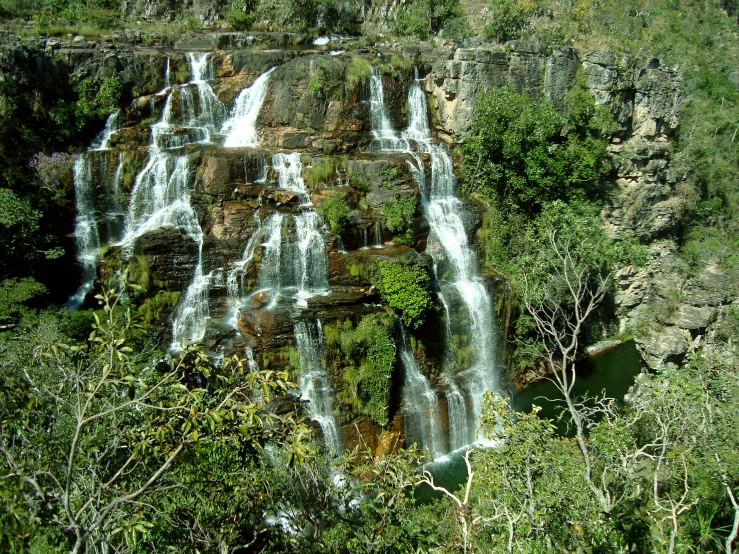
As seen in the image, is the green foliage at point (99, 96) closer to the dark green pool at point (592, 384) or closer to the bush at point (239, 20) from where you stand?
the bush at point (239, 20)

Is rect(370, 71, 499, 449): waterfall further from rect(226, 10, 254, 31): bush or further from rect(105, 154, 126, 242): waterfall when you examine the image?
rect(226, 10, 254, 31): bush

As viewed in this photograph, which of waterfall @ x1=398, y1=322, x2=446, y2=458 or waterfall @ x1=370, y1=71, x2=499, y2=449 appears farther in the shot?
waterfall @ x1=370, y1=71, x2=499, y2=449

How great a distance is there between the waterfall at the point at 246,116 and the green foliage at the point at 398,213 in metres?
5.54

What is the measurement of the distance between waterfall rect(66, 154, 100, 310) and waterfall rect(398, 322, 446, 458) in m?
9.53

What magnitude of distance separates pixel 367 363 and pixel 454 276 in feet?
16.5

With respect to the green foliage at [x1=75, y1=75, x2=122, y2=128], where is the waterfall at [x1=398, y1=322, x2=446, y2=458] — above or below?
below

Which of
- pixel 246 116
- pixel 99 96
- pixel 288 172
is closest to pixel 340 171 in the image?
pixel 288 172

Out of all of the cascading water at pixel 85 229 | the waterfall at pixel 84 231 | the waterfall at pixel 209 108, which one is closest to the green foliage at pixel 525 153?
the waterfall at pixel 209 108

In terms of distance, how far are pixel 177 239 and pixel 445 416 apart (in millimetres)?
9425

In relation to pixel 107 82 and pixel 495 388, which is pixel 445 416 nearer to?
pixel 495 388

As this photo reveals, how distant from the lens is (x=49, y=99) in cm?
1939

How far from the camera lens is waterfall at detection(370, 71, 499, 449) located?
57.4 ft

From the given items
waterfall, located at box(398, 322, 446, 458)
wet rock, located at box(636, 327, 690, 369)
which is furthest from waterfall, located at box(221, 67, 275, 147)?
wet rock, located at box(636, 327, 690, 369)

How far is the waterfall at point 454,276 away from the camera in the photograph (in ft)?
57.4
